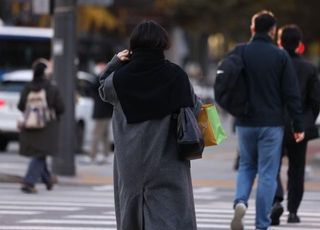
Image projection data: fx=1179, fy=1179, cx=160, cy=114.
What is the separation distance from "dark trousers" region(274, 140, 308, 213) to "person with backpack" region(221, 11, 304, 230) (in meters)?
0.86

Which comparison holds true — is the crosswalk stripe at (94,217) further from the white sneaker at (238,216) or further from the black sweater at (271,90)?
the black sweater at (271,90)

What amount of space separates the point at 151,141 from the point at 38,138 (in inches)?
306

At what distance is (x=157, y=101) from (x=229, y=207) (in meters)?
6.23

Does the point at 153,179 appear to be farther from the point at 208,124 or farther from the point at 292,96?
the point at 292,96

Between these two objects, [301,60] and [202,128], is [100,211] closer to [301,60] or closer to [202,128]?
[301,60]

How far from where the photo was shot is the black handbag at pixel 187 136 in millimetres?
7156

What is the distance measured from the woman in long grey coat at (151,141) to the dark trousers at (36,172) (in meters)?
7.54

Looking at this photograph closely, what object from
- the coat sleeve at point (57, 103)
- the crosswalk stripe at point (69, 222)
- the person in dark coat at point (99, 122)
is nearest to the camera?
the crosswalk stripe at point (69, 222)

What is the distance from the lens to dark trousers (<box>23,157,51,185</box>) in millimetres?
14723

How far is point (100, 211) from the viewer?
12.5 metres

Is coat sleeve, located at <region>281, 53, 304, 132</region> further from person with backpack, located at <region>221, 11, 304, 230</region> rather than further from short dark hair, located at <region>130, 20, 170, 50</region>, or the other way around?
short dark hair, located at <region>130, 20, 170, 50</region>

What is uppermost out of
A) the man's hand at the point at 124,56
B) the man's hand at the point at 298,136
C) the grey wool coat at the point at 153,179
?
the man's hand at the point at 124,56

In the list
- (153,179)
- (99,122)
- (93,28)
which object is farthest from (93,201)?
(93,28)

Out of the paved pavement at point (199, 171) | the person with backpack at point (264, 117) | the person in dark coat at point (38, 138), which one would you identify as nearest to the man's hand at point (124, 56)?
the person with backpack at point (264, 117)
